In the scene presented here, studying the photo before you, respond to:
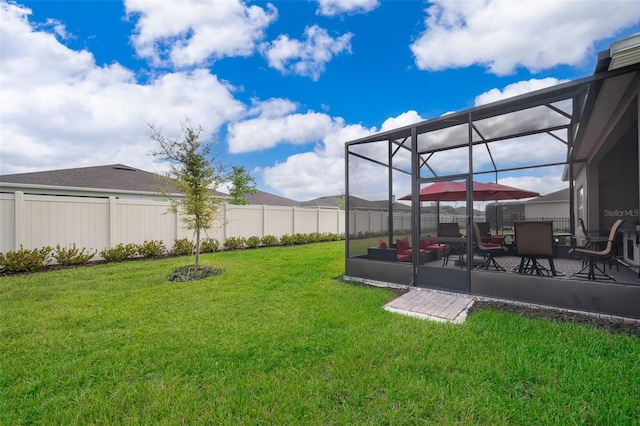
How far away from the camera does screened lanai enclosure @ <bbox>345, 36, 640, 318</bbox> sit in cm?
401

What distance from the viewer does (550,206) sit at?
8.50 meters

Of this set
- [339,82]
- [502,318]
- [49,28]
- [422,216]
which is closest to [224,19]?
[49,28]

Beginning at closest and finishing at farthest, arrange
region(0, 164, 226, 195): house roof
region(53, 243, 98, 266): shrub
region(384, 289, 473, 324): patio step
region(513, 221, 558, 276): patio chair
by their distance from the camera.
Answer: region(384, 289, 473, 324): patio step < region(513, 221, 558, 276): patio chair < region(53, 243, 98, 266): shrub < region(0, 164, 226, 195): house roof

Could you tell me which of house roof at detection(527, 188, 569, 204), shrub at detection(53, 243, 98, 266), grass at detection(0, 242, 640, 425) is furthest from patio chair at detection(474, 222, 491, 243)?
shrub at detection(53, 243, 98, 266)

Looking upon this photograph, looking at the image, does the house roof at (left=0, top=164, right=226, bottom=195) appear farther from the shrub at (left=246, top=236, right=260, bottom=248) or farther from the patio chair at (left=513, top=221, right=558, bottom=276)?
the patio chair at (left=513, top=221, right=558, bottom=276)

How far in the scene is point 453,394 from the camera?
216cm

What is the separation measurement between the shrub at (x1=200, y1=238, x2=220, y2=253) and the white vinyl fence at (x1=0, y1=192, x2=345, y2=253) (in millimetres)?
402

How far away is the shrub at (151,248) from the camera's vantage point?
870 centimetres

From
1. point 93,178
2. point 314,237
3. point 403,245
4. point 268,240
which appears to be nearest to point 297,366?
point 403,245

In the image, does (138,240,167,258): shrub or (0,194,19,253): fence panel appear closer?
(0,194,19,253): fence panel

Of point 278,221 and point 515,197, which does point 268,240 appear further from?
point 515,197

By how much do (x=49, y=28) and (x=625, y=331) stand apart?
12.6 meters

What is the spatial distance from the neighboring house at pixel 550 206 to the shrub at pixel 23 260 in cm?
1326

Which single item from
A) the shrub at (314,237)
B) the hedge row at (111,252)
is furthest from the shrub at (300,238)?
the hedge row at (111,252)
